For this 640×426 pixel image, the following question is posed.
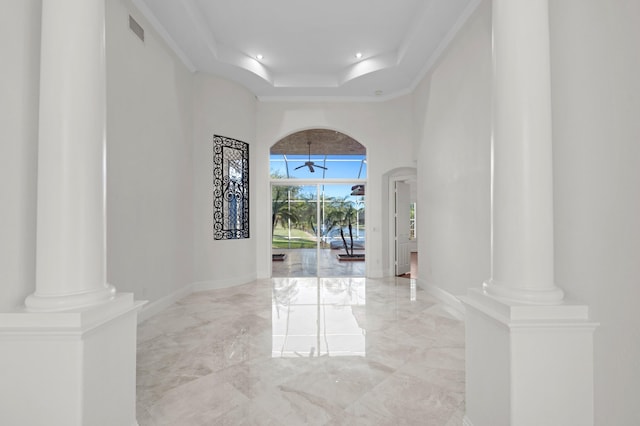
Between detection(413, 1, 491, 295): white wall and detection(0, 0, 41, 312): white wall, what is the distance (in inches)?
155

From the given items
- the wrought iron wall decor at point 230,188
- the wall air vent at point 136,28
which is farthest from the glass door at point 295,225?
the wall air vent at point 136,28

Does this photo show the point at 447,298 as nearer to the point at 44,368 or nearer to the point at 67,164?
the point at 44,368

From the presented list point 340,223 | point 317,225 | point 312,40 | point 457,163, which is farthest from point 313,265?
point 312,40

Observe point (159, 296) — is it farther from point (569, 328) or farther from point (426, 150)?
point (426, 150)

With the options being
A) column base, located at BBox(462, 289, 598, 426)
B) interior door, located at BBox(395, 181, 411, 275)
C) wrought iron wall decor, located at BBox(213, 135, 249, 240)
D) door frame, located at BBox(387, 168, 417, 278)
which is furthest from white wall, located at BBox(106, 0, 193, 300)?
interior door, located at BBox(395, 181, 411, 275)

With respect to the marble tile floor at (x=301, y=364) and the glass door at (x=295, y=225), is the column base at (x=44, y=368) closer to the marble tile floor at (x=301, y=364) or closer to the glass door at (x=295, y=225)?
the marble tile floor at (x=301, y=364)

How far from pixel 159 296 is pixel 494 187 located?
436cm

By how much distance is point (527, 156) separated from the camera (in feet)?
5.35

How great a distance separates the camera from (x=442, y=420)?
2010 mm

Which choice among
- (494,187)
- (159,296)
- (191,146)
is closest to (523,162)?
(494,187)

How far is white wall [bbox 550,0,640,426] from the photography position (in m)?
1.40

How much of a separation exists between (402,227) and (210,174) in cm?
432

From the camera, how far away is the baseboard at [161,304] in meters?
3.90

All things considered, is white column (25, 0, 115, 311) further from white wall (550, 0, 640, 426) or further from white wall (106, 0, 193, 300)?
white wall (550, 0, 640, 426)
